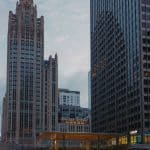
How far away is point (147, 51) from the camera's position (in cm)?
18138

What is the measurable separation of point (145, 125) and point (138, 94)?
1315cm

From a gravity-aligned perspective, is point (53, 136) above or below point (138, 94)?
below

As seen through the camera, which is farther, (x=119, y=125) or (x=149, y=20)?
(x=119, y=125)

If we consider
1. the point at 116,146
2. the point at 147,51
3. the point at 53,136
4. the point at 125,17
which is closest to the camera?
the point at 53,136

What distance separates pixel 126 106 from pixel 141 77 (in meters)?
18.4

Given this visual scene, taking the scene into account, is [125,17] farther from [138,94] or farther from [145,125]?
[145,125]

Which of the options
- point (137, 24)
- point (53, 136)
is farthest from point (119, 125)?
point (53, 136)

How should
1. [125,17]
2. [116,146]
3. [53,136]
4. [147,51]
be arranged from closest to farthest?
[53,136], [116,146], [147,51], [125,17]

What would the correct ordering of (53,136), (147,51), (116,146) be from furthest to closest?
(147,51), (116,146), (53,136)

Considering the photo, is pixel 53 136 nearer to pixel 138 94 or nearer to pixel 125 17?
pixel 138 94

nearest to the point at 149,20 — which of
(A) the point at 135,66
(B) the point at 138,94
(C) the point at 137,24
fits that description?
(C) the point at 137,24

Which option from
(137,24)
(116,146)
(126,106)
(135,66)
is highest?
(137,24)

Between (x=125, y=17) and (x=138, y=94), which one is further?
(x=125, y=17)

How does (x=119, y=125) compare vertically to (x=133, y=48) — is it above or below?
below
